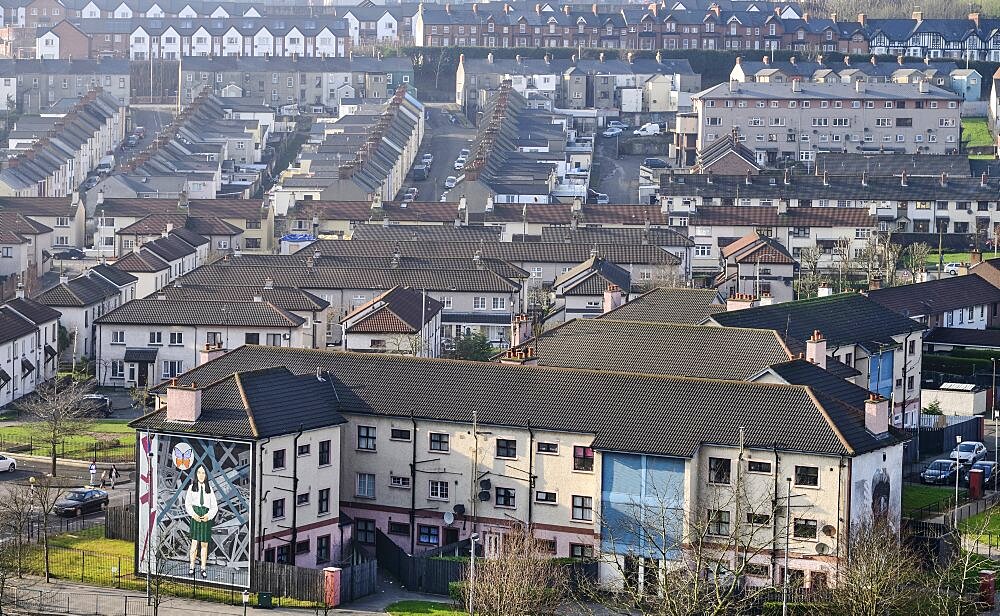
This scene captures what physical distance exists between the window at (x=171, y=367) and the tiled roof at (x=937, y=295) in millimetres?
22741

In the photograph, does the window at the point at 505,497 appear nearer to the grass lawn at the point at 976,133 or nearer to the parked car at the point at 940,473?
the parked car at the point at 940,473

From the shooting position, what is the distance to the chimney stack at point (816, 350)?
181 ft

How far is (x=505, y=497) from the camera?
48.5 metres

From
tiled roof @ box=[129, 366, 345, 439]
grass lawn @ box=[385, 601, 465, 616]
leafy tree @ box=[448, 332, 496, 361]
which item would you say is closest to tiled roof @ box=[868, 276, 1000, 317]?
leafy tree @ box=[448, 332, 496, 361]

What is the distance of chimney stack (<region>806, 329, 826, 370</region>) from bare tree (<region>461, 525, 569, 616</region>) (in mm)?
12276

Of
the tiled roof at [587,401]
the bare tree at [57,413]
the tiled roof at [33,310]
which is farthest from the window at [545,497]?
the tiled roof at [33,310]

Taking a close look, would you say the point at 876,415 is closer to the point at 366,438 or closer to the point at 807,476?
the point at 807,476

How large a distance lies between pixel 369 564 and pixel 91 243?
63.0 m

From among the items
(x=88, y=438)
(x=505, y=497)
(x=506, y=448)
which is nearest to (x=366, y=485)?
(x=505, y=497)

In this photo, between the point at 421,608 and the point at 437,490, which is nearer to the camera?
the point at 421,608

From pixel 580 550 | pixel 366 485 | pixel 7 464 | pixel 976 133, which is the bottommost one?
pixel 580 550

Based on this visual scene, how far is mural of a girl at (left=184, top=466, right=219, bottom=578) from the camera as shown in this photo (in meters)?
46.4

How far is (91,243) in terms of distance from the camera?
348 ft

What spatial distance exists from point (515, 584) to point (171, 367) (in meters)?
34.6
